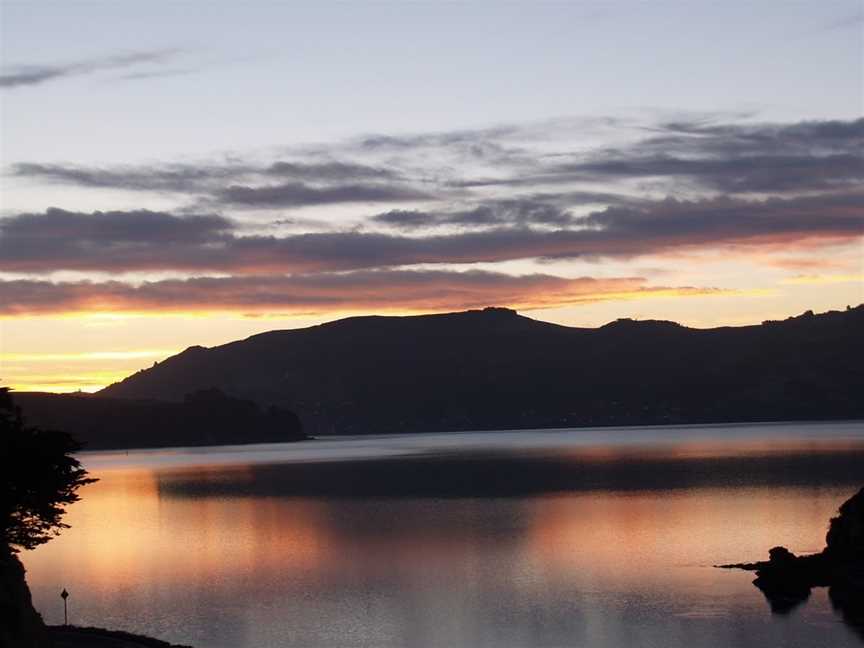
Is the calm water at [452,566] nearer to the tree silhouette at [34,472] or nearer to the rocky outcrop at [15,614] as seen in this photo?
the tree silhouette at [34,472]

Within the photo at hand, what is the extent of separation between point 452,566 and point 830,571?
24598mm

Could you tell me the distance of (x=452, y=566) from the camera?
82750 millimetres

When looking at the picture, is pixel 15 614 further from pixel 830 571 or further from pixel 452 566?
pixel 830 571

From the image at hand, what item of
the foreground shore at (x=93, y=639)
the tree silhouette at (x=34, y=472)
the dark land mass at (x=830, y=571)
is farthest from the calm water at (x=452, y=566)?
the tree silhouette at (x=34, y=472)

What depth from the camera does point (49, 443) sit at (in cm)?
4231

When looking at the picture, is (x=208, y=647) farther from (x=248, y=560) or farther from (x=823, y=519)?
(x=823, y=519)

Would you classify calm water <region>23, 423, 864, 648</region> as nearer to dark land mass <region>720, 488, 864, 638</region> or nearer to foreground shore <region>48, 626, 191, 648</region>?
dark land mass <region>720, 488, 864, 638</region>

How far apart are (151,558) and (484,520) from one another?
113 ft

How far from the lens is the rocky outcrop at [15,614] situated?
37.7 meters

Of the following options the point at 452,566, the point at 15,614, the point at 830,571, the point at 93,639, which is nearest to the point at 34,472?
the point at 15,614

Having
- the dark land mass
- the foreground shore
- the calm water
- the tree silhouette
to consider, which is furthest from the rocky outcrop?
the dark land mass

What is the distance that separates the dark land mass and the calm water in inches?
40.9

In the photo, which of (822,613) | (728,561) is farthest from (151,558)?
(822,613)

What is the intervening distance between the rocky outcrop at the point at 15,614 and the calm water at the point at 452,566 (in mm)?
18875
